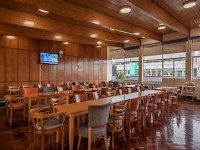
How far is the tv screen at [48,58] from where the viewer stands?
8.36m

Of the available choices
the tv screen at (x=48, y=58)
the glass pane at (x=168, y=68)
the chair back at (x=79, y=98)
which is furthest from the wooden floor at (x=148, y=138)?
the glass pane at (x=168, y=68)

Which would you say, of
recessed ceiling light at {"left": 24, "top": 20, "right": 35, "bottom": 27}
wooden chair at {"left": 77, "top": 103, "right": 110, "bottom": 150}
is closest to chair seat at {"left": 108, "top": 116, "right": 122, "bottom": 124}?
wooden chair at {"left": 77, "top": 103, "right": 110, "bottom": 150}

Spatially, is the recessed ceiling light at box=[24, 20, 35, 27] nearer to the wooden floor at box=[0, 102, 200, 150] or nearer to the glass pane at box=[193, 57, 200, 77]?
the wooden floor at box=[0, 102, 200, 150]

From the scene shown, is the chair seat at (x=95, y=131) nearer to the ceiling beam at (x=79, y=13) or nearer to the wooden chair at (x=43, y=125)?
the wooden chair at (x=43, y=125)

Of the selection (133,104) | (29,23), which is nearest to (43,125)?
(133,104)

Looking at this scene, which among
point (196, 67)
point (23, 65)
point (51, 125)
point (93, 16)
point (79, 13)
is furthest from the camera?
point (196, 67)

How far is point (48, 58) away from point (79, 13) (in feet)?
14.2

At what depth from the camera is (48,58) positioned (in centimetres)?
863

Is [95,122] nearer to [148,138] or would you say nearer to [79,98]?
[79,98]

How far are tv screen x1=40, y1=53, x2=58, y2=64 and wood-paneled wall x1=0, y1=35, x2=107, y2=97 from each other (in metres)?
0.22

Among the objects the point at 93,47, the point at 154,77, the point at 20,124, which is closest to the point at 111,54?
the point at 93,47

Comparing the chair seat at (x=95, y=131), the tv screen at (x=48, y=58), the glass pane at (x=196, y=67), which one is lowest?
the chair seat at (x=95, y=131)

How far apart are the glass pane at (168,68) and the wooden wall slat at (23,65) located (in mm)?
7753

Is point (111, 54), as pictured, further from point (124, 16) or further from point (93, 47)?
point (124, 16)
